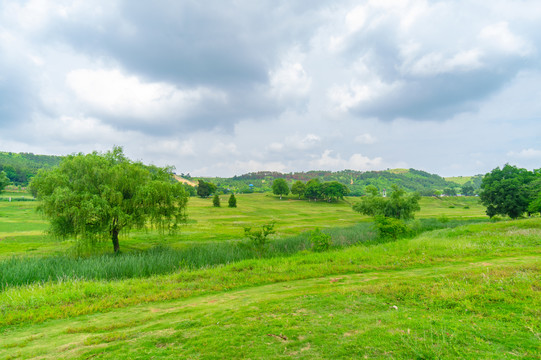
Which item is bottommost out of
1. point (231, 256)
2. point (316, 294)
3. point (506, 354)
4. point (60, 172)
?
point (231, 256)

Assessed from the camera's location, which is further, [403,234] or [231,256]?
[403,234]

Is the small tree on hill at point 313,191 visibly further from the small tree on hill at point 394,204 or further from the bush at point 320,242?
the bush at point 320,242

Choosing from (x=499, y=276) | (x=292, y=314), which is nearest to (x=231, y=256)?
(x=292, y=314)

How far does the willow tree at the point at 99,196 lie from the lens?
16119 millimetres

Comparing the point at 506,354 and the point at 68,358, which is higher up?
the point at 506,354

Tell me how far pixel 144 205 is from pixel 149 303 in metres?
12.0

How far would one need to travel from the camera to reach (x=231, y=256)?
16.8 meters

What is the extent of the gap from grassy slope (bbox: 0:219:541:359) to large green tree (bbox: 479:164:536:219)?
4081cm

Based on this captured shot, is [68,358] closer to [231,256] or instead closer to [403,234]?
[231,256]

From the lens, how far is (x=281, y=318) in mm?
5977

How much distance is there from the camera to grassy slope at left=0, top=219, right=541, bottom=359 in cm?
453

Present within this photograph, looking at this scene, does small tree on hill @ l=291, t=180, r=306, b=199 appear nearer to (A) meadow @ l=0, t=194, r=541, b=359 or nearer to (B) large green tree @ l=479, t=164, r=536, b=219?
(B) large green tree @ l=479, t=164, r=536, b=219

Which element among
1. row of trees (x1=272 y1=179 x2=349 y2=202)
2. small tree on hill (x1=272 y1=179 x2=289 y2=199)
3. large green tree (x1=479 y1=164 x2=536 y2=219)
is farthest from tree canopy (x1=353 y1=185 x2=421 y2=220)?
small tree on hill (x1=272 y1=179 x2=289 y2=199)

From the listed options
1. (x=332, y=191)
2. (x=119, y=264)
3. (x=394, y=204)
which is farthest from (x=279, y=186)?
(x=119, y=264)
